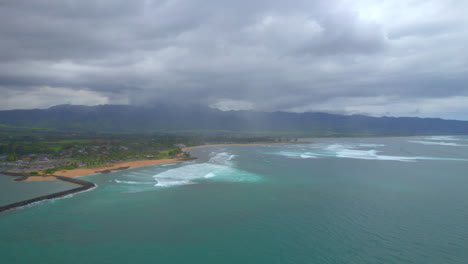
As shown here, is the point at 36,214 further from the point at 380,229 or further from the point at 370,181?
the point at 370,181

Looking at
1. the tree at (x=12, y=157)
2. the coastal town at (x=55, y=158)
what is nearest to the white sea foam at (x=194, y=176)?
the coastal town at (x=55, y=158)

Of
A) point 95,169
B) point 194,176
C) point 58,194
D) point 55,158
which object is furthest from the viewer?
point 55,158

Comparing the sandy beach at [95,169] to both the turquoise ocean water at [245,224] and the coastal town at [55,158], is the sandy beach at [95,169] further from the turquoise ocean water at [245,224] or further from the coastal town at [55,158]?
the turquoise ocean water at [245,224]

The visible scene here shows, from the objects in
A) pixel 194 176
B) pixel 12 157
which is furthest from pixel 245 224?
pixel 12 157

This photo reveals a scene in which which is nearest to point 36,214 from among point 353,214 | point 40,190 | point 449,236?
point 40,190

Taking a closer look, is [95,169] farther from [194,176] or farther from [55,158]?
[55,158]

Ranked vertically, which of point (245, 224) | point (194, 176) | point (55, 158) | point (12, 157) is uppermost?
point (12, 157)

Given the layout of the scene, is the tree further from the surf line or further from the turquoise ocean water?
the turquoise ocean water

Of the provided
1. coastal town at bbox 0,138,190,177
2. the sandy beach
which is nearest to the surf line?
the sandy beach
